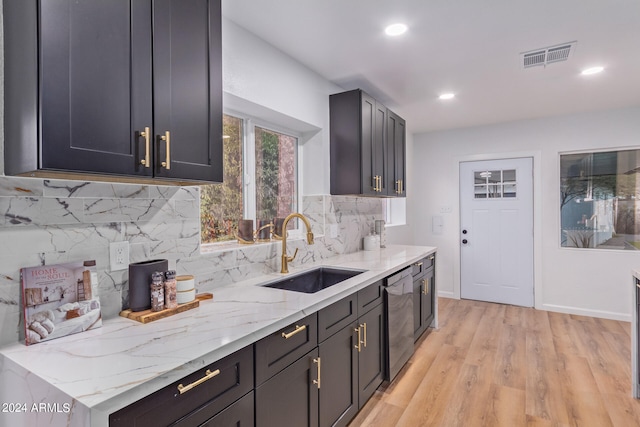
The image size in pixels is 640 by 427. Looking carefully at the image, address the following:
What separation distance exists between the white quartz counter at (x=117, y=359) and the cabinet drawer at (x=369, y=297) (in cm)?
56

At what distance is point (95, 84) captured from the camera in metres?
1.07

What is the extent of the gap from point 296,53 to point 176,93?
1416 millimetres

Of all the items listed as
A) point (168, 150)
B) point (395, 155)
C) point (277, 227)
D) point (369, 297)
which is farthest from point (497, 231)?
point (168, 150)

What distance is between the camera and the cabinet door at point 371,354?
6.98 feet

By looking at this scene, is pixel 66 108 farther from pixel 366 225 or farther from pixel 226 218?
pixel 366 225

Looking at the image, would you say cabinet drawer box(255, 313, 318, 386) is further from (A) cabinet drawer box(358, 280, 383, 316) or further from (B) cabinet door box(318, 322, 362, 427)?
(A) cabinet drawer box(358, 280, 383, 316)

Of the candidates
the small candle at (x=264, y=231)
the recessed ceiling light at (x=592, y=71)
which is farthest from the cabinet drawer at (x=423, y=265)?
the recessed ceiling light at (x=592, y=71)

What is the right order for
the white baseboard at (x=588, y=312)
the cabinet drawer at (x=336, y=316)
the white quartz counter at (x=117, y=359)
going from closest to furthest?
the white quartz counter at (x=117, y=359)
the cabinet drawer at (x=336, y=316)
the white baseboard at (x=588, y=312)

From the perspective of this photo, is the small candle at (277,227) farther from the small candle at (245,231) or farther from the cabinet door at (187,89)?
the cabinet door at (187,89)

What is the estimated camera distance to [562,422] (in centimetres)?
210

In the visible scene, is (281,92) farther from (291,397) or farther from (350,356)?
(291,397)

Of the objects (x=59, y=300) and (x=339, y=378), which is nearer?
(x=59, y=300)

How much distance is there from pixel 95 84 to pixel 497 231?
4.73 meters

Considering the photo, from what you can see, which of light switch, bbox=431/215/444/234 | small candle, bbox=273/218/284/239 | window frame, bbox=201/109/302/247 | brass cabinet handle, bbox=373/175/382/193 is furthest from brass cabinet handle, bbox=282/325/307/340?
light switch, bbox=431/215/444/234
